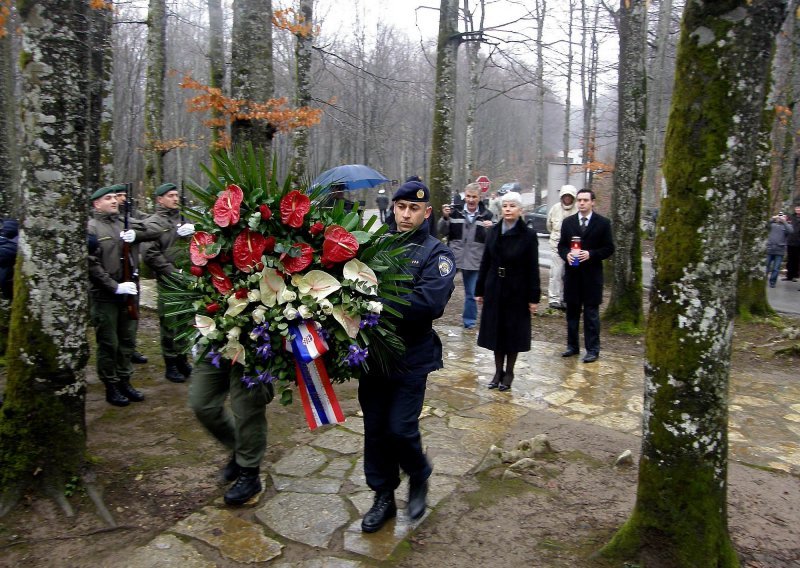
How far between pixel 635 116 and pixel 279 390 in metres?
7.84

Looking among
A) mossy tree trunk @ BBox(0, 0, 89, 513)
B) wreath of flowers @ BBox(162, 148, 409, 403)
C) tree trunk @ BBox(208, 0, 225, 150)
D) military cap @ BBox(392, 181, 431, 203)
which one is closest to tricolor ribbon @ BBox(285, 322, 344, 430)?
wreath of flowers @ BBox(162, 148, 409, 403)

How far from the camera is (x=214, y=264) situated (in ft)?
11.9

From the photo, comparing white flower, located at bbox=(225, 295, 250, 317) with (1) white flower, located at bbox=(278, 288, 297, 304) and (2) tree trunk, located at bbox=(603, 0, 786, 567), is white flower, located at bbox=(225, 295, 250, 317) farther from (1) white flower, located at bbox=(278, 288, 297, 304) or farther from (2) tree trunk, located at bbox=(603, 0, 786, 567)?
(2) tree trunk, located at bbox=(603, 0, 786, 567)

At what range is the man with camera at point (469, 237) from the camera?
9.77 meters

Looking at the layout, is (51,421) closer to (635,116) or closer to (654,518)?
(654,518)

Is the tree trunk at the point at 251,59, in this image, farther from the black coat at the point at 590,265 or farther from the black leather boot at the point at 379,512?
the black leather boot at the point at 379,512

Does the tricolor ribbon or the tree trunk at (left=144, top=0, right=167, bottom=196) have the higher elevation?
the tree trunk at (left=144, top=0, right=167, bottom=196)

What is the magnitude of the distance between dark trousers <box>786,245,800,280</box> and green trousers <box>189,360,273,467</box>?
1664 centimetres

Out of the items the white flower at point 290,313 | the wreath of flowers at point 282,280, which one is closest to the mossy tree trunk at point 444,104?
the wreath of flowers at point 282,280

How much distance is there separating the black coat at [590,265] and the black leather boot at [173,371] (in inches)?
182

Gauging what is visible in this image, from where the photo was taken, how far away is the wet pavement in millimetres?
3764

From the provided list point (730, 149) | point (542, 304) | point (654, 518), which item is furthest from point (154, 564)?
point (542, 304)

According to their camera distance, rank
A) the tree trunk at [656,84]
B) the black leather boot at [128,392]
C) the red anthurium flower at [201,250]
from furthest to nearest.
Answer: the tree trunk at [656,84] → the black leather boot at [128,392] → the red anthurium flower at [201,250]

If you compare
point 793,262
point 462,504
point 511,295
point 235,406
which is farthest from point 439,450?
point 793,262
